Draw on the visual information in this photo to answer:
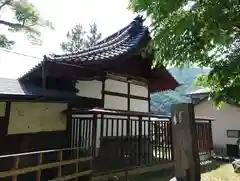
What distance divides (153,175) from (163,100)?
32.7 m

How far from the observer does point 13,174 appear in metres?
4.12

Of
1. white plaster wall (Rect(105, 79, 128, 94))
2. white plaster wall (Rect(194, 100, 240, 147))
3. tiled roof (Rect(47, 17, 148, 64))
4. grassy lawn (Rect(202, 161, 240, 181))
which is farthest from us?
white plaster wall (Rect(194, 100, 240, 147))

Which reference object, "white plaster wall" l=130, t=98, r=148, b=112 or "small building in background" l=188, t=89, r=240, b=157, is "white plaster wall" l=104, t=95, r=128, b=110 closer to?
"white plaster wall" l=130, t=98, r=148, b=112

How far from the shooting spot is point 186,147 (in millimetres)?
4434

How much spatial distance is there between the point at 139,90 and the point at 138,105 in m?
0.72

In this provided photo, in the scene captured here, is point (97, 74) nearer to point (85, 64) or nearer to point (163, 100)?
point (85, 64)

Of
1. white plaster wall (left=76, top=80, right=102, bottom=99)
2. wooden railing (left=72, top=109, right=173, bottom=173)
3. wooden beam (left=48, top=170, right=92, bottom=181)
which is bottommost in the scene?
wooden beam (left=48, top=170, right=92, bottom=181)

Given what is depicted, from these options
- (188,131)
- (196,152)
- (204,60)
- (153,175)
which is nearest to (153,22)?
(204,60)

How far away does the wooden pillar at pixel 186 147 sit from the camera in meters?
4.41

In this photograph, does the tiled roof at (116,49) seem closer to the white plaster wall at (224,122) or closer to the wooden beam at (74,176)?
the wooden beam at (74,176)

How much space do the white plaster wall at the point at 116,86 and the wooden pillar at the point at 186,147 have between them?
4.69 metres

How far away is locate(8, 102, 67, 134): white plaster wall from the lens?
622cm

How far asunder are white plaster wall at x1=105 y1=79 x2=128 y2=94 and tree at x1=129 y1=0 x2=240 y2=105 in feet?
16.2

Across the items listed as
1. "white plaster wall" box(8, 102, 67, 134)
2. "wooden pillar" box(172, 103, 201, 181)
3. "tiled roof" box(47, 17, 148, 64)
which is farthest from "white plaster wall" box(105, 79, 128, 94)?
"wooden pillar" box(172, 103, 201, 181)
